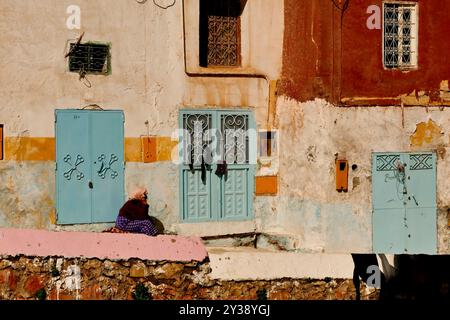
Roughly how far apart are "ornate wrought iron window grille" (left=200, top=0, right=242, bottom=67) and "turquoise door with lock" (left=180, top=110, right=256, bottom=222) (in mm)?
1074

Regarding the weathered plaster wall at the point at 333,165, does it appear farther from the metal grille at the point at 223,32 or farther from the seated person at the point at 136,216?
the seated person at the point at 136,216

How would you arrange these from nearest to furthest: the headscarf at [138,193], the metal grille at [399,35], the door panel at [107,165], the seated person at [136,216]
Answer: the seated person at [136,216] < the headscarf at [138,193] < the door panel at [107,165] < the metal grille at [399,35]

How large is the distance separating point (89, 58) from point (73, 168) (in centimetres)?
186

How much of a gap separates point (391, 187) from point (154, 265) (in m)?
5.43

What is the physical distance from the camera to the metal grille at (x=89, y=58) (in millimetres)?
13094

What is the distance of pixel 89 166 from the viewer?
13.2m

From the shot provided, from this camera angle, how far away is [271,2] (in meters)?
14.2

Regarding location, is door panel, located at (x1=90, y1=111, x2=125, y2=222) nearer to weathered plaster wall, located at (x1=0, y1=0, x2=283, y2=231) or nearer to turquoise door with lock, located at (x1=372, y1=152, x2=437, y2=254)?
weathered plaster wall, located at (x1=0, y1=0, x2=283, y2=231)

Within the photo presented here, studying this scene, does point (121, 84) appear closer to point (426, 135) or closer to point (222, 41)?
point (222, 41)

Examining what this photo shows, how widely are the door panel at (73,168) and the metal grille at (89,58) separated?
0.77m

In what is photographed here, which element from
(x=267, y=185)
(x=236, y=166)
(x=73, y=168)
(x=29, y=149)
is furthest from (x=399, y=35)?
(x=29, y=149)

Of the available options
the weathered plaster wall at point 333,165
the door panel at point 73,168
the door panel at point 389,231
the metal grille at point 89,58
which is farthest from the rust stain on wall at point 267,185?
the metal grille at point 89,58

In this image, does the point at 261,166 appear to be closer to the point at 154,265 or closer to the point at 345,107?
the point at 345,107

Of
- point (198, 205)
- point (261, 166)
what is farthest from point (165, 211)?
point (261, 166)
